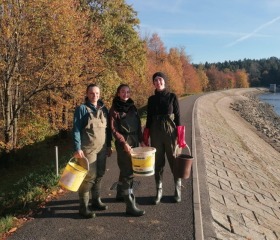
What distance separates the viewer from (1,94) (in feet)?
49.8

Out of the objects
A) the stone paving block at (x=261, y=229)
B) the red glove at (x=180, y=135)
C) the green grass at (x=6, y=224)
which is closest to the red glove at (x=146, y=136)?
the red glove at (x=180, y=135)

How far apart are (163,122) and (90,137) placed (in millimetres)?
1378

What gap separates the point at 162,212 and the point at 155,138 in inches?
53.1

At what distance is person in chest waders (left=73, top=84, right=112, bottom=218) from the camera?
5297 millimetres

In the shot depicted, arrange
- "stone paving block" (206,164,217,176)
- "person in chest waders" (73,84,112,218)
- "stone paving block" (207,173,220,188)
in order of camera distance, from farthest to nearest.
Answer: "stone paving block" (206,164,217,176), "stone paving block" (207,173,220,188), "person in chest waders" (73,84,112,218)

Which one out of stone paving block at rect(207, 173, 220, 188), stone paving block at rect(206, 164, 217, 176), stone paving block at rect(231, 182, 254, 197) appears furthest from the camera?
stone paving block at rect(206, 164, 217, 176)

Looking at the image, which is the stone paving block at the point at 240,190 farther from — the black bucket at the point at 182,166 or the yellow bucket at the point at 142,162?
the yellow bucket at the point at 142,162

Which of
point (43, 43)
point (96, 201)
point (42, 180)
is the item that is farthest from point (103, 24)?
point (96, 201)

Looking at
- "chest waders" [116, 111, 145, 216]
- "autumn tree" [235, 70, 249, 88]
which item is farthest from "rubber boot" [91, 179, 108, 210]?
"autumn tree" [235, 70, 249, 88]

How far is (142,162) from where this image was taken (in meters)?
5.55

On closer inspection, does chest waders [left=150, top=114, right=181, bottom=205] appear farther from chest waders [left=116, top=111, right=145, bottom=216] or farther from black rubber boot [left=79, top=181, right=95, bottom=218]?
black rubber boot [left=79, top=181, right=95, bottom=218]

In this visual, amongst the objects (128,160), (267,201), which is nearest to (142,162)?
(128,160)

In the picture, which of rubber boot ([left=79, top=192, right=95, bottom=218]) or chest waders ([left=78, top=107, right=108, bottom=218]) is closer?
chest waders ([left=78, top=107, right=108, bottom=218])

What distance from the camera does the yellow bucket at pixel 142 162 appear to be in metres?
5.52
